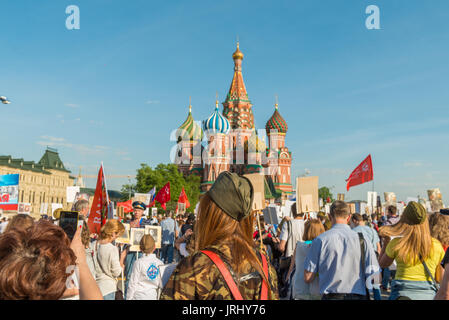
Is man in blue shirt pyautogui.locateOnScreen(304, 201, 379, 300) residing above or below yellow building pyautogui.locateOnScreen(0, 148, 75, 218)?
below

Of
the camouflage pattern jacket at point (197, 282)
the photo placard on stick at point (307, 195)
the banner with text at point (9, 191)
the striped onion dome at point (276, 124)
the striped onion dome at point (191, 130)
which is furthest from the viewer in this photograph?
the striped onion dome at point (191, 130)

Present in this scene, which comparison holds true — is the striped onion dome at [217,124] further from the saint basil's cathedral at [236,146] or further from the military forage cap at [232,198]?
the military forage cap at [232,198]

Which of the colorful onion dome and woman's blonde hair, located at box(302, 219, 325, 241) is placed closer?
woman's blonde hair, located at box(302, 219, 325, 241)

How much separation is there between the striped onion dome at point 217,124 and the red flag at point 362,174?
49.3 metres

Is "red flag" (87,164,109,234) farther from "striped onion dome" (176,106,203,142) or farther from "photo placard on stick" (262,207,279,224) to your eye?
"striped onion dome" (176,106,203,142)

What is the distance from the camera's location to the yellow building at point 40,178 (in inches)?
3004

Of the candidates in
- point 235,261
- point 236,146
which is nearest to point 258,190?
point 235,261

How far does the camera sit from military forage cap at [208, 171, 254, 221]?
2.21 metres

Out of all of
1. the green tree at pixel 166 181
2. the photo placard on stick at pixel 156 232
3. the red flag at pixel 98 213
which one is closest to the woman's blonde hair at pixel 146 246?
the red flag at pixel 98 213

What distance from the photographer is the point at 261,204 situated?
25.5ft

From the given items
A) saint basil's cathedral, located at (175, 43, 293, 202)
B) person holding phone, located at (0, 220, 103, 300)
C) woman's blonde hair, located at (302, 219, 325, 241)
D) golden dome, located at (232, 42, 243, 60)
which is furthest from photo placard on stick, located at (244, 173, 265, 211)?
golden dome, located at (232, 42, 243, 60)

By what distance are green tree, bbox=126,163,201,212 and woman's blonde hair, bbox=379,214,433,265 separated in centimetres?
5431
